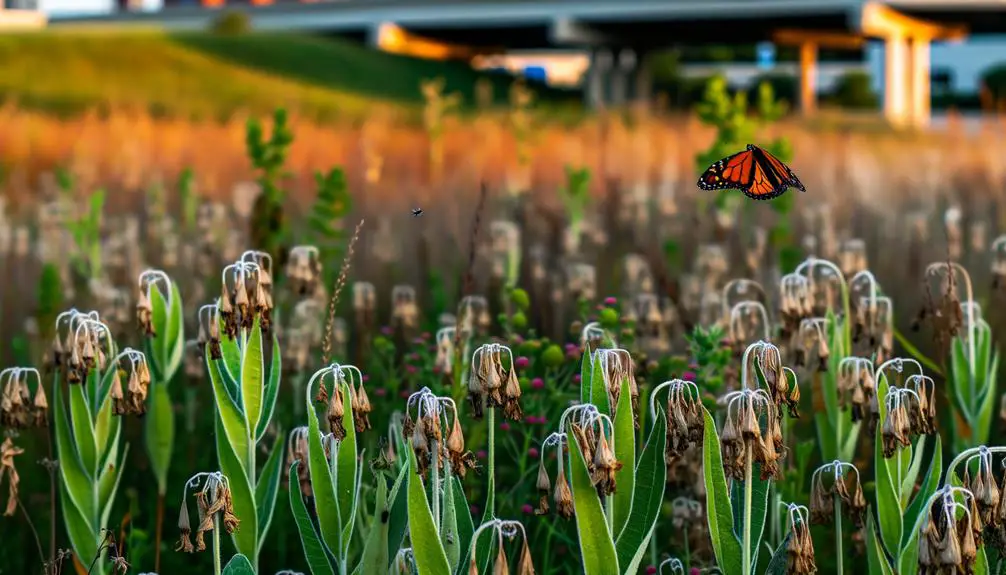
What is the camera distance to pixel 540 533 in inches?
138

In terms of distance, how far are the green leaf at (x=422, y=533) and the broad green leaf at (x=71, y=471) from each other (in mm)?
999

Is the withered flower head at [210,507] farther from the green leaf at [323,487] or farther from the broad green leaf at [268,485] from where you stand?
the broad green leaf at [268,485]

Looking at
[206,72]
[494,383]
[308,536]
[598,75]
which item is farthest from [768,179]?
[598,75]

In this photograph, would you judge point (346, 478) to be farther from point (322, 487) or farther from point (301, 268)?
point (301, 268)

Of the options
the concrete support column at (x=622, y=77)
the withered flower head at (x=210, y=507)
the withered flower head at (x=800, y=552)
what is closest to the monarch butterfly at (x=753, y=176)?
the withered flower head at (x=800, y=552)

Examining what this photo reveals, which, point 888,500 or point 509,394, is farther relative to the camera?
point 888,500

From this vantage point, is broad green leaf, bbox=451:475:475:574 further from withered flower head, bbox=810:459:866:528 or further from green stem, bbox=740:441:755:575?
withered flower head, bbox=810:459:866:528

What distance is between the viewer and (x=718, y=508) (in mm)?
2244

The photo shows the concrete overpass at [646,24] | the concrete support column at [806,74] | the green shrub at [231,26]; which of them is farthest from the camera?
the concrete support column at [806,74]

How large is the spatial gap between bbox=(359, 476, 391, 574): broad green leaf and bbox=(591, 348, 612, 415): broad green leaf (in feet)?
1.37

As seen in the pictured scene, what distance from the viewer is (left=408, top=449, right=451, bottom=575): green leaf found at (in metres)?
2.07

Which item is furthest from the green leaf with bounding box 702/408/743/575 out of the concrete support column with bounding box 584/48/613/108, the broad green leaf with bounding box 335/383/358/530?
the concrete support column with bounding box 584/48/613/108

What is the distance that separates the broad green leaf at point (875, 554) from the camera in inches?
A: 92.4

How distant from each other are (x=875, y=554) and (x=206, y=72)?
132 ft
